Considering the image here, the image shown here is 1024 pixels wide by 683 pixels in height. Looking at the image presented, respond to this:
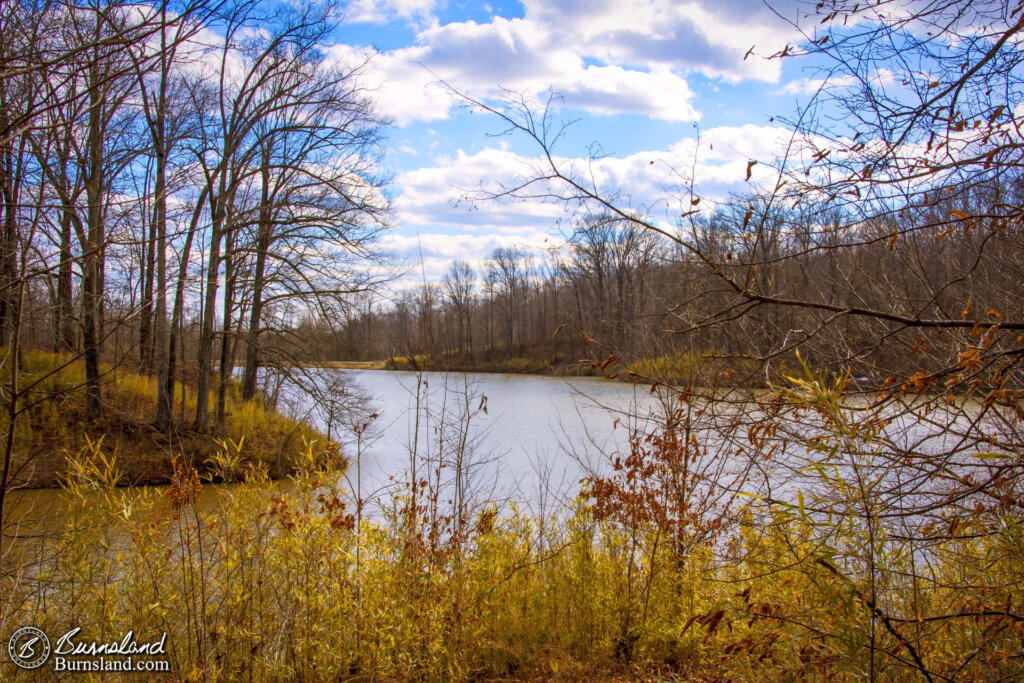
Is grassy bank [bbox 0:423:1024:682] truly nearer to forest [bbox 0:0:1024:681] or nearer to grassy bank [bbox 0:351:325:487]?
forest [bbox 0:0:1024:681]

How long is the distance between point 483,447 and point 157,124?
9423 millimetres

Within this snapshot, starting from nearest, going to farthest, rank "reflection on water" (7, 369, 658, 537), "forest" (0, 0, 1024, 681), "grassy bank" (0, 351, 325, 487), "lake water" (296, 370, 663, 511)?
1. "forest" (0, 0, 1024, 681)
2. "lake water" (296, 370, 663, 511)
3. "reflection on water" (7, 369, 658, 537)
4. "grassy bank" (0, 351, 325, 487)

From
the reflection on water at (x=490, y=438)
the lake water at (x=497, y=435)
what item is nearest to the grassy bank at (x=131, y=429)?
the reflection on water at (x=490, y=438)

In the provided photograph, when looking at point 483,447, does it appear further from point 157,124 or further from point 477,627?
point 157,124

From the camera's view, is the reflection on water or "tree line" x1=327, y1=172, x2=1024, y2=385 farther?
the reflection on water

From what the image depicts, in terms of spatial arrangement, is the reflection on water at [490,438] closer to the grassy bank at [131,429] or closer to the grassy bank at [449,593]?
the grassy bank at [449,593]

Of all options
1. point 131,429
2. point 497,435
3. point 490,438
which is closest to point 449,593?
point 490,438

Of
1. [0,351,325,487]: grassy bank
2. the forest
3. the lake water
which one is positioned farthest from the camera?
[0,351,325,487]: grassy bank

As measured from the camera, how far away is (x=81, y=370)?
1380 cm

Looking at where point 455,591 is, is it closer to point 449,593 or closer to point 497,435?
point 449,593

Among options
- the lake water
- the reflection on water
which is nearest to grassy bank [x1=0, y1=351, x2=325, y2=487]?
the reflection on water

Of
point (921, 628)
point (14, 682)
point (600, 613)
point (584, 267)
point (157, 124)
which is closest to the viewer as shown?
point (921, 628)

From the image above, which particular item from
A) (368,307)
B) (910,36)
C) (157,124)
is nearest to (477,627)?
(910,36)

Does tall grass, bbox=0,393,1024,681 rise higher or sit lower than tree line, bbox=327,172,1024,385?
lower
